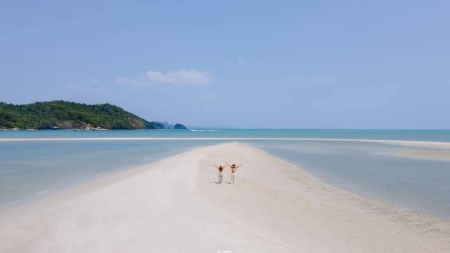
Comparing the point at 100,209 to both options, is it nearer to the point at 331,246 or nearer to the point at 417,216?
the point at 331,246

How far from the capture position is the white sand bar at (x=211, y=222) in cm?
1113

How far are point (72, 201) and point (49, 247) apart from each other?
6305mm

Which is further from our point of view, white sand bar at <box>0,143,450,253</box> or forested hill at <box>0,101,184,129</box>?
forested hill at <box>0,101,184,129</box>

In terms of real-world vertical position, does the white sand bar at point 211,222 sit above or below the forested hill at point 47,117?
below

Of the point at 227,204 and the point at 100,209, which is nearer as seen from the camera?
the point at 100,209

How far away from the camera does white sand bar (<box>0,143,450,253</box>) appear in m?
11.1

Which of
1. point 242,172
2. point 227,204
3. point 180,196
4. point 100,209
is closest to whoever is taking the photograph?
point 100,209

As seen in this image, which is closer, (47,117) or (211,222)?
(211,222)

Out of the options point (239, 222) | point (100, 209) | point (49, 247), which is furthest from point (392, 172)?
point (49, 247)

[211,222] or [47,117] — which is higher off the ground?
[47,117]

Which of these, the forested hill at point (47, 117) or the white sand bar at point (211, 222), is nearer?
the white sand bar at point (211, 222)

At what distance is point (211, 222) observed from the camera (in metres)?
13.0

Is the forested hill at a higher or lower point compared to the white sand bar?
higher

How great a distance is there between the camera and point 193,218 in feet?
44.4
